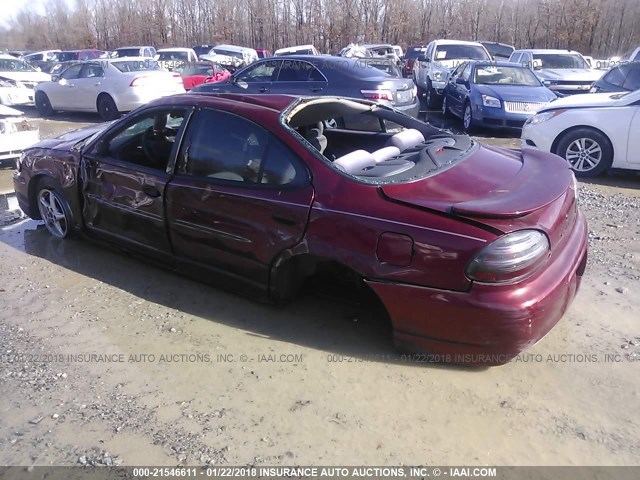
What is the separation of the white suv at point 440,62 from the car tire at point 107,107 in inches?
342

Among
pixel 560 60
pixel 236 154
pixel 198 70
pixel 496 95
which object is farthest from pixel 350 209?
pixel 198 70

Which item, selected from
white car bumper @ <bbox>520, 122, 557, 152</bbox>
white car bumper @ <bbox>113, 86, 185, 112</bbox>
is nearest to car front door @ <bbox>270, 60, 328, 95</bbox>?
white car bumper @ <bbox>520, 122, 557, 152</bbox>

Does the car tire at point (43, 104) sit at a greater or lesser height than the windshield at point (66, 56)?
lesser

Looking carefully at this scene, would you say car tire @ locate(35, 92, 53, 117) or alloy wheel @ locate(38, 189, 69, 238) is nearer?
alloy wheel @ locate(38, 189, 69, 238)

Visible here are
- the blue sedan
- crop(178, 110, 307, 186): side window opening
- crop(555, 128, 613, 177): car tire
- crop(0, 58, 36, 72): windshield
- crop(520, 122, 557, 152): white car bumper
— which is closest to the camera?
crop(178, 110, 307, 186): side window opening

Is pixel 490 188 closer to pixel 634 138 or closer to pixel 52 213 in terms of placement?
pixel 52 213

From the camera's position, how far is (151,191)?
13.5 feet

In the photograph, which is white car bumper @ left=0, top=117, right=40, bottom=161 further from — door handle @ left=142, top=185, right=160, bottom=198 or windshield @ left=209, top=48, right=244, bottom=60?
windshield @ left=209, top=48, right=244, bottom=60

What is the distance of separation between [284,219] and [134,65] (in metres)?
13.9

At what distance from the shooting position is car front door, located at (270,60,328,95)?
10.4m

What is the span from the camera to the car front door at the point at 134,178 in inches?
163

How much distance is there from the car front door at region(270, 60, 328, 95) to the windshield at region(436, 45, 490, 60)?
7691 mm

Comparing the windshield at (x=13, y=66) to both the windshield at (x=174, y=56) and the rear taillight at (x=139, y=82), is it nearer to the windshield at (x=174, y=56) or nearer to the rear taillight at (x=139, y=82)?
the windshield at (x=174, y=56)

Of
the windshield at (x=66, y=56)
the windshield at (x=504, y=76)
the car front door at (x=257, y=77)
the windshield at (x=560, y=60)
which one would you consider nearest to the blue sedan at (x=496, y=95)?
the windshield at (x=504, y=76)
